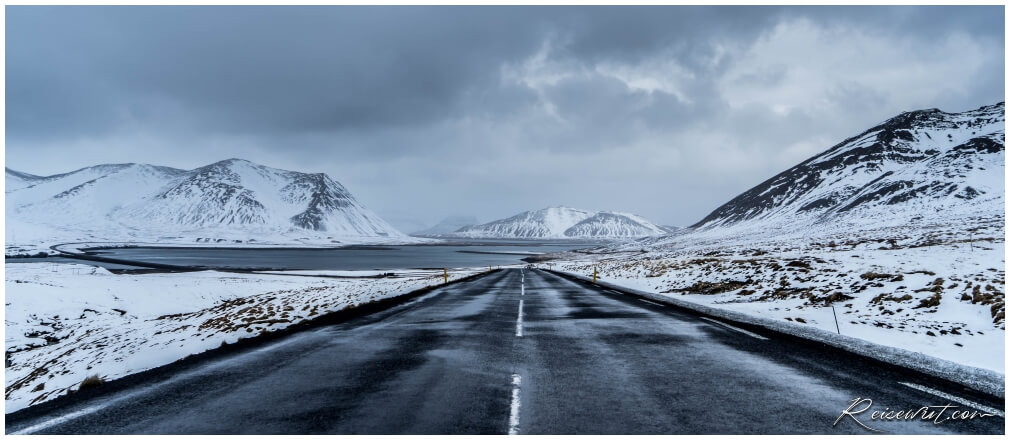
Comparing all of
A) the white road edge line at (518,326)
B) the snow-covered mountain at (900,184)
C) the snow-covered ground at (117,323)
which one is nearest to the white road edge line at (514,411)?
the white road edge line at (518,326)

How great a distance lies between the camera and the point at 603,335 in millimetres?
10836

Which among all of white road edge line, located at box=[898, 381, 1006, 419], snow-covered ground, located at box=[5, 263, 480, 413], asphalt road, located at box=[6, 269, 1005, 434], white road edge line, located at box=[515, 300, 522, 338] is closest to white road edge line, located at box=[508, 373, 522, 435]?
asphalt road, located at box=[6, 269, 1005, 434]

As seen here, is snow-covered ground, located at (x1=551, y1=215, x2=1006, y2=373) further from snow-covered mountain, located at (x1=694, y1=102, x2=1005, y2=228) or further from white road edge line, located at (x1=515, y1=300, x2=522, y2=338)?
snow-covered mountain, located at (x1=694, y1=102, x2=1005, y2=228)

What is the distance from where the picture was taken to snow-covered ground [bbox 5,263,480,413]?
10516 mm

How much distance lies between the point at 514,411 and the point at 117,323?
26.8 m

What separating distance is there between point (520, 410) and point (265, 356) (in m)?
6.10

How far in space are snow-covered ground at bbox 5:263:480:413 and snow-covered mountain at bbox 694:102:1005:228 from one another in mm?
120051

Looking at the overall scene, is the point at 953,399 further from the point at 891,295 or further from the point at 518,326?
the point at 891,295

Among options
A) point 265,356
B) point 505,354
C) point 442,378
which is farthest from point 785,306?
point 265,356

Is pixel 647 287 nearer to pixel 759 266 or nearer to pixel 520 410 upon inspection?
pixel 759 266

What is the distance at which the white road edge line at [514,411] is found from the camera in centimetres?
486

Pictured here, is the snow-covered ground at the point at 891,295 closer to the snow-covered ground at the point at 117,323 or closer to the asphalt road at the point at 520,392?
the asphalt road at the point at 520,392

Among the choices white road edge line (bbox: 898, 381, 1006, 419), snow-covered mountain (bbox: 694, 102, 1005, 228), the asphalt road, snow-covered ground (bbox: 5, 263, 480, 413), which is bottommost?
snow-covered ground (bbox: 5, 263, 480, 413)

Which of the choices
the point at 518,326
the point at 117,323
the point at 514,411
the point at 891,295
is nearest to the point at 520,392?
the point at 514,411
